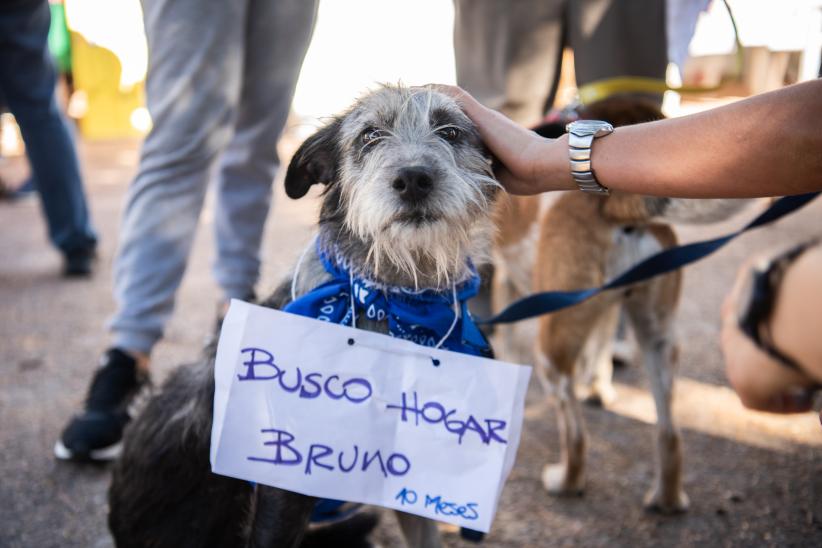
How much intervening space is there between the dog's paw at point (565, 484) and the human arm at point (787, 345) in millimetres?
913

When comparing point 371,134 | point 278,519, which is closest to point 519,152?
point 371,134

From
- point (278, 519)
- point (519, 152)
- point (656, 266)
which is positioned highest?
point (519, 152)

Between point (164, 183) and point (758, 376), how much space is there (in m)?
2.25

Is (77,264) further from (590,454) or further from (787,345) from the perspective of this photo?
(787,345)

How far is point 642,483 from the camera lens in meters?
2.80

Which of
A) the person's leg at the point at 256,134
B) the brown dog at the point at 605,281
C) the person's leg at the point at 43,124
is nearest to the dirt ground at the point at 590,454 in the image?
the brown dog at the point at 605,281

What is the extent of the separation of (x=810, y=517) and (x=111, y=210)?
682 centimetres

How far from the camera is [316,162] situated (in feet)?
7.02

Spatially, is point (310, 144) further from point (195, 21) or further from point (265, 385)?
point (195, 21)

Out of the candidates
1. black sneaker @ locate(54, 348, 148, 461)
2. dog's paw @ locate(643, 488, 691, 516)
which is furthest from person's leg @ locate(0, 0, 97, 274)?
dog's paw @ locate(643, 488, 691, 516)

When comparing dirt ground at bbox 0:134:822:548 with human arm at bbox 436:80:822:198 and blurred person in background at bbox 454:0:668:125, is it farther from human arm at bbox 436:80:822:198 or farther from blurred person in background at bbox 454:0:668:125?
blurred person in background at bbox 454:0:668:125

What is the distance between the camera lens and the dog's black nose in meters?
1.75

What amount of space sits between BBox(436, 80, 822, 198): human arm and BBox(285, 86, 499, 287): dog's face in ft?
0.59

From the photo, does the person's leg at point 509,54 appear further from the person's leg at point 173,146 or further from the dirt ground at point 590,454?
the person's leg at point 173,146
